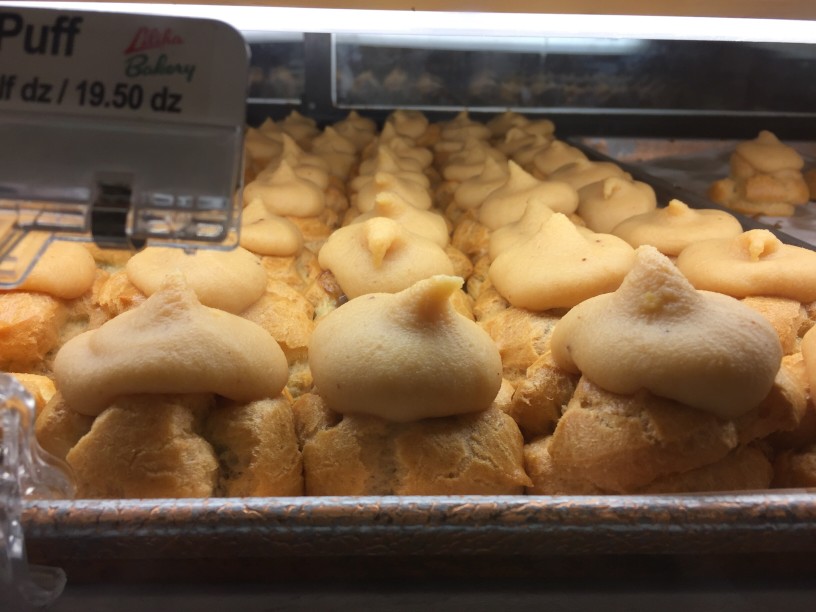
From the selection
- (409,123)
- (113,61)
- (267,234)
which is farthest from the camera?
(409,123)

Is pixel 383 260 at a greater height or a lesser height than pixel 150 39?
lesser

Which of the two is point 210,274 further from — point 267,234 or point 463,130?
point 463,130

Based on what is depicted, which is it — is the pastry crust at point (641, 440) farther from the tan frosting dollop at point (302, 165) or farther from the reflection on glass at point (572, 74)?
the reflection on glass at point (572, 74)

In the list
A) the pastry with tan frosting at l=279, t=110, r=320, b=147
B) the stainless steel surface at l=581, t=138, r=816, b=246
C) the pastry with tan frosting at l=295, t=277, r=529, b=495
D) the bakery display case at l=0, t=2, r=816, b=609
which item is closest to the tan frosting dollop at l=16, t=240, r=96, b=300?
the bakery display case at l=0, t=2, r=816, b=609

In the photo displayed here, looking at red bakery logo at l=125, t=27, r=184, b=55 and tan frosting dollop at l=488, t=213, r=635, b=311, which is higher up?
red bakery logo at l=125, t=27, r=184, b=55

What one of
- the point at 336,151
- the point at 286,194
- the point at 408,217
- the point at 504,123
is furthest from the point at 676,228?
the point at 504,123

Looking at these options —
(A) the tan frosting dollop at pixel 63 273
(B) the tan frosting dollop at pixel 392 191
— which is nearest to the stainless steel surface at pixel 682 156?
(B) the tan frosting dollop at pixel 392 191

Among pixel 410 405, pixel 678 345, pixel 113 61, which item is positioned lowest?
pixel 410 405

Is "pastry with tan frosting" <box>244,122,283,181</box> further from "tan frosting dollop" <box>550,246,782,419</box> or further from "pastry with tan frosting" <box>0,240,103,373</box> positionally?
"tan frosting dollop" <box>550,246,782,419</box>
